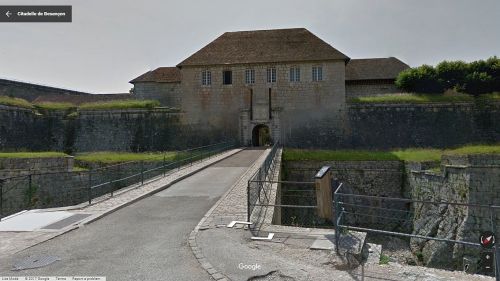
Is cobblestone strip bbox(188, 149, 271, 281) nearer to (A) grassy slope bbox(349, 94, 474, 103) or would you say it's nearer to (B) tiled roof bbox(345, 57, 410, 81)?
(A) grassy slope bbox(349, 94, 474, 103)

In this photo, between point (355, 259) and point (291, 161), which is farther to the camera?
point (291, 161)

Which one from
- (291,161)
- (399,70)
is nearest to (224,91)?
(291,161)

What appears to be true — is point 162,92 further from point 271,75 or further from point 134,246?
point 134,246

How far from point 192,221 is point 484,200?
11834mm

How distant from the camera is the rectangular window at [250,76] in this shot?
1167 inches

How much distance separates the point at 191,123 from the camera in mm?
30438

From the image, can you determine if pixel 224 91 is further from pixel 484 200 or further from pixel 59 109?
pixel 484 200

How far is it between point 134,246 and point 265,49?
26376 millimetres

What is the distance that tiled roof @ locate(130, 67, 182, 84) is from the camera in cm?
3456

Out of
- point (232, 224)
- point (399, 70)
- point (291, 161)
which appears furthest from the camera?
point (399, 70)

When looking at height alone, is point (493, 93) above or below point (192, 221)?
above

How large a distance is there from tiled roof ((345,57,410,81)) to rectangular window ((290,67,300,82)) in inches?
234

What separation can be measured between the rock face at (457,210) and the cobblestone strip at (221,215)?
8.67m

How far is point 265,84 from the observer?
29516 millimetres
